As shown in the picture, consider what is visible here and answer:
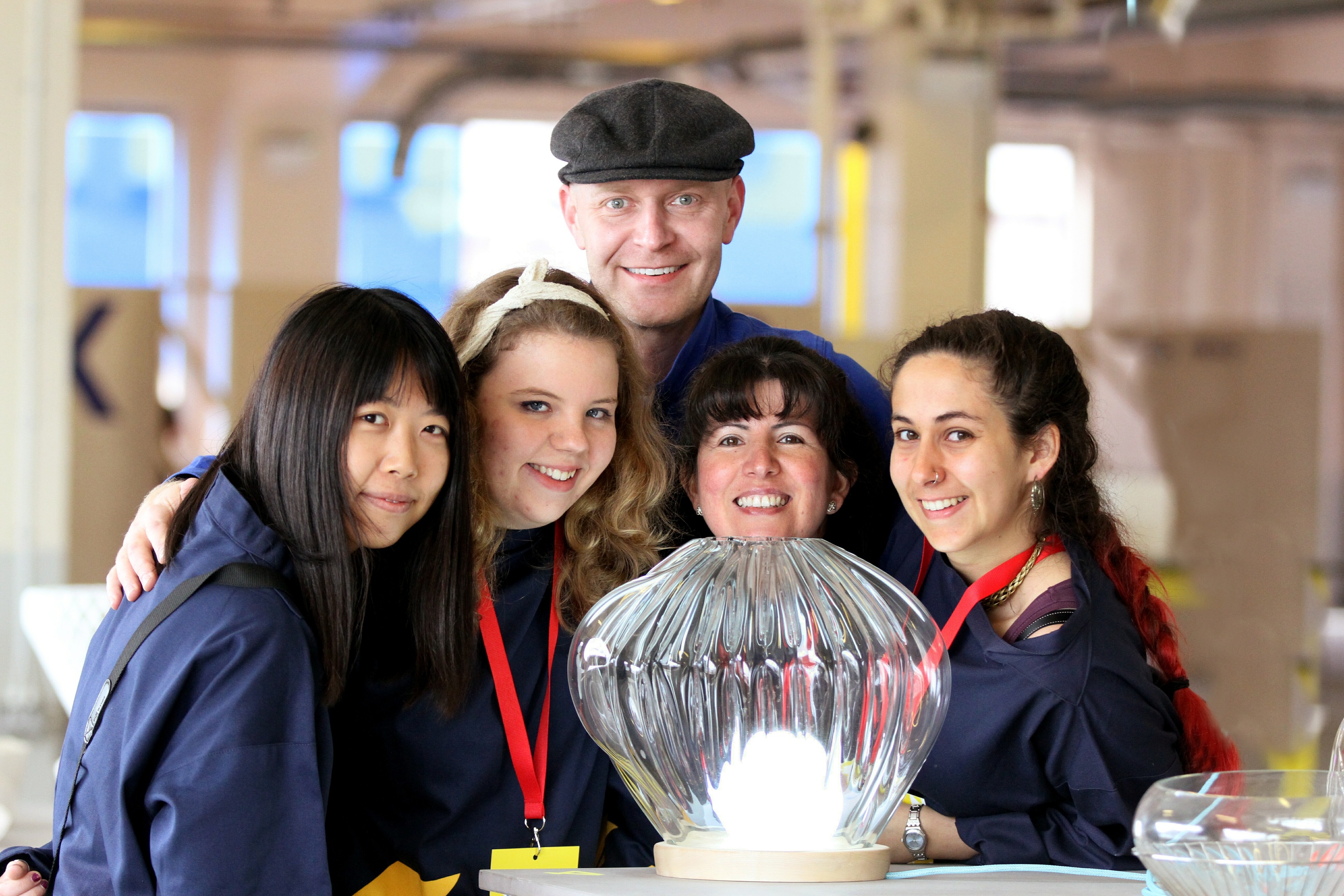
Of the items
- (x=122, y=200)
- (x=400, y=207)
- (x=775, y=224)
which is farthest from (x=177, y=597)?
(x=775, y=224)

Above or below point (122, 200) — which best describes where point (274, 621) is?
below

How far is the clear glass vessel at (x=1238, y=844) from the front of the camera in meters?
1.36

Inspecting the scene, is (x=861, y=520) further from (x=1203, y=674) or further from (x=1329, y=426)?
(x=1329, y=426)

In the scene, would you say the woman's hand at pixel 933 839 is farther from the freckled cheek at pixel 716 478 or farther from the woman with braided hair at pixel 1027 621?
the freckled cheek at pixel 716 478

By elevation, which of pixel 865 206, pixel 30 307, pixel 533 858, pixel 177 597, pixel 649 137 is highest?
pixel 865 206

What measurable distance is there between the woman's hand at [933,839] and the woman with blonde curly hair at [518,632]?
1.10ft

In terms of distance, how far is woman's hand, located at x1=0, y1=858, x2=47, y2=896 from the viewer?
168cm

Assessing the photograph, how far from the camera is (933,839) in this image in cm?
188

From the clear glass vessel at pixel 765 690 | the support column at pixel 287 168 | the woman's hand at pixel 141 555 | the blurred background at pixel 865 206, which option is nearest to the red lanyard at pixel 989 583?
the clear glass vessel at pixel 765 690

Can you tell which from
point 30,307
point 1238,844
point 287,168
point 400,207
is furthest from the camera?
point 400,207

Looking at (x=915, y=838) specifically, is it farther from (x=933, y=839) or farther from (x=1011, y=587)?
(x=1011, y=587)

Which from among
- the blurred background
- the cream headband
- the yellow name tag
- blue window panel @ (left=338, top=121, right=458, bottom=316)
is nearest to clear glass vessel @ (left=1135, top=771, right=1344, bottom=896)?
the yellow name tag

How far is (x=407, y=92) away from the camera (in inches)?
378

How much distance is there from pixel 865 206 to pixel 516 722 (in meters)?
4.83
